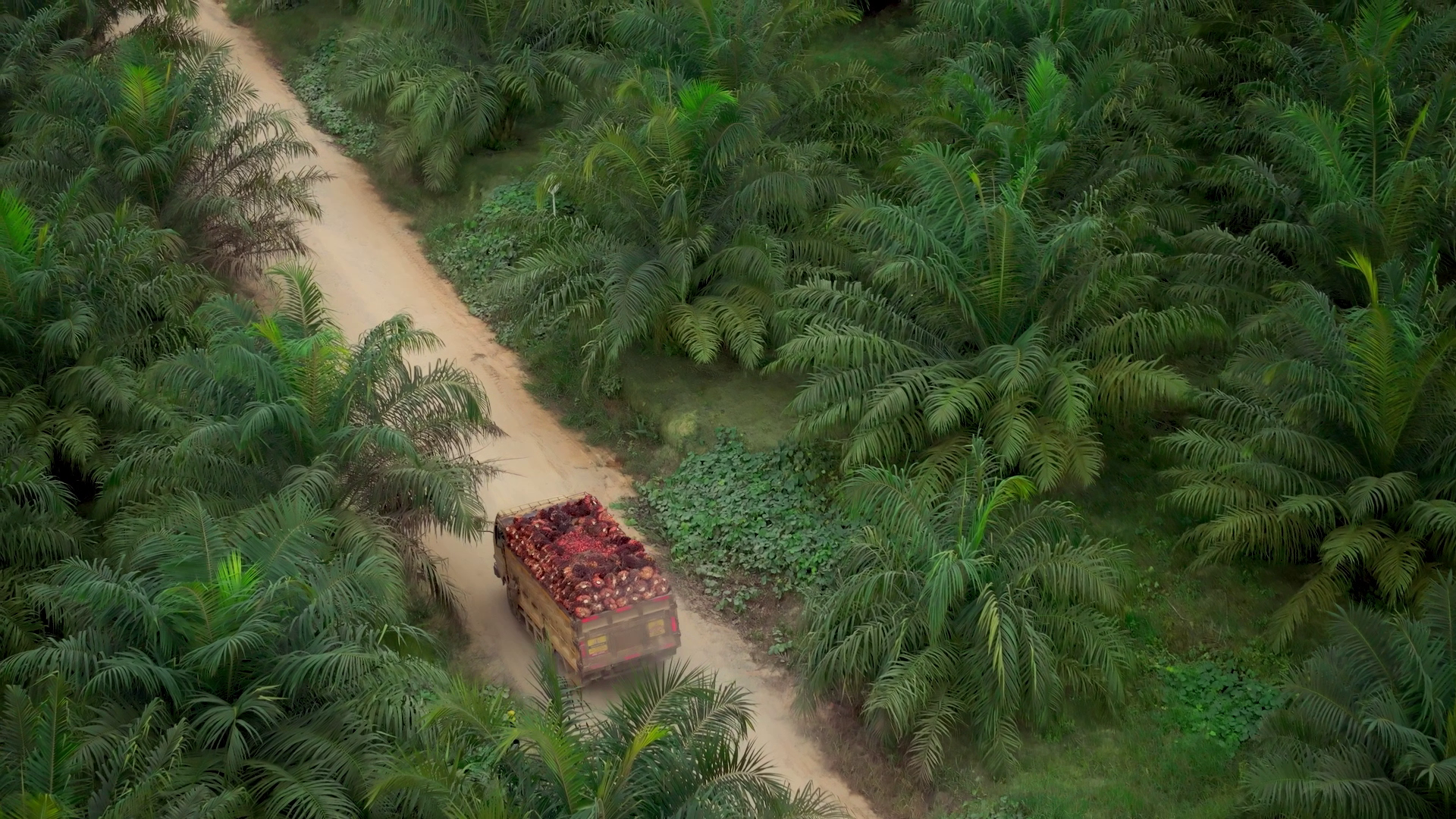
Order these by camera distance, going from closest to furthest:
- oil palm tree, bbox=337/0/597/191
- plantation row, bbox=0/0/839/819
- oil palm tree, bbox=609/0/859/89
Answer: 1. plantation row, bbox=0/0/839/819
2. oil palm tree, bbox=609/0/859/89
3. oil palm tree, bbox=337/0/597/191

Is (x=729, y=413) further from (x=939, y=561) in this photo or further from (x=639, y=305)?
(x=939, y=561)

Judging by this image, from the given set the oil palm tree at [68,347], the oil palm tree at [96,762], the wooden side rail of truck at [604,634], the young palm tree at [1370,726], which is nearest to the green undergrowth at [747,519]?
the wooden side rail of truck at [604,634]

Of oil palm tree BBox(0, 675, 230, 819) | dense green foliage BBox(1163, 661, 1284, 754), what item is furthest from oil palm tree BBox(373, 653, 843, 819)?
dense green foliage BBox(1163, 661, 1284, 754)

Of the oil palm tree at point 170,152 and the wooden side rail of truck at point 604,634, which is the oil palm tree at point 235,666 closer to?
the wooden side rail of truck at point 604,634

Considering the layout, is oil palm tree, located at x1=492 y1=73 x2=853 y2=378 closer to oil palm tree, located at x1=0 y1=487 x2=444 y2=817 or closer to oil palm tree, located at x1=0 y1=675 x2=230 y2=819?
oil palm tree, located at x1=0 y1=487 x2=444 y2=817

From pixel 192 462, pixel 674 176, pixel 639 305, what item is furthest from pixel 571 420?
pixel 192 462

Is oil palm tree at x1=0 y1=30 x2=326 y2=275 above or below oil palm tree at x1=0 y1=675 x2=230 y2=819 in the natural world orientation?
above
